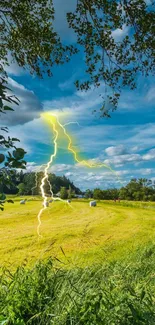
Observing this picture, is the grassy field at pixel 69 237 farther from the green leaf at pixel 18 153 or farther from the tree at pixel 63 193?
the green leaf at pixel 18 153

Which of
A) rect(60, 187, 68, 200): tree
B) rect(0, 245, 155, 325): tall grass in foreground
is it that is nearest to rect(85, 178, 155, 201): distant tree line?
rect(60, 187, 68, 200): tree

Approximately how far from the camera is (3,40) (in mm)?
8414

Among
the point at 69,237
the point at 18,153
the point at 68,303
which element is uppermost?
the point at 18,153

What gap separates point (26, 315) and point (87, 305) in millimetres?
689

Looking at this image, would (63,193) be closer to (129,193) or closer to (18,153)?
(129,193)

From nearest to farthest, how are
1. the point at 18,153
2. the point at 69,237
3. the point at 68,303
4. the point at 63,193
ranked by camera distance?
the point at 18,153 → the point at 68,303 → the point at 69,237 → the point at 63,193

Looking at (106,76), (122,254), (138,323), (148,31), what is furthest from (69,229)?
(138,323)

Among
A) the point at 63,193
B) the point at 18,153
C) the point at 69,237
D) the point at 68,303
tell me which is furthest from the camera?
the point at 63,193

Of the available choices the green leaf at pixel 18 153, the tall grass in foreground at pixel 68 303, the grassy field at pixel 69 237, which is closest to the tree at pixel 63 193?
the grassy field at pixel 69 237

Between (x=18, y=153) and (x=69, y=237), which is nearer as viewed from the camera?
(x=18, y=153)

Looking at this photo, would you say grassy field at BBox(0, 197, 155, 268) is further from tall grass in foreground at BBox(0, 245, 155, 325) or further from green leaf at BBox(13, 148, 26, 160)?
green leaf at BBox(13, 148, 26, 160)

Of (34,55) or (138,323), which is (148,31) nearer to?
(34,55)

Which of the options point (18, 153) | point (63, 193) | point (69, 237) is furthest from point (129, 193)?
point (18, 153)

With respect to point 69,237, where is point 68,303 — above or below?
below
